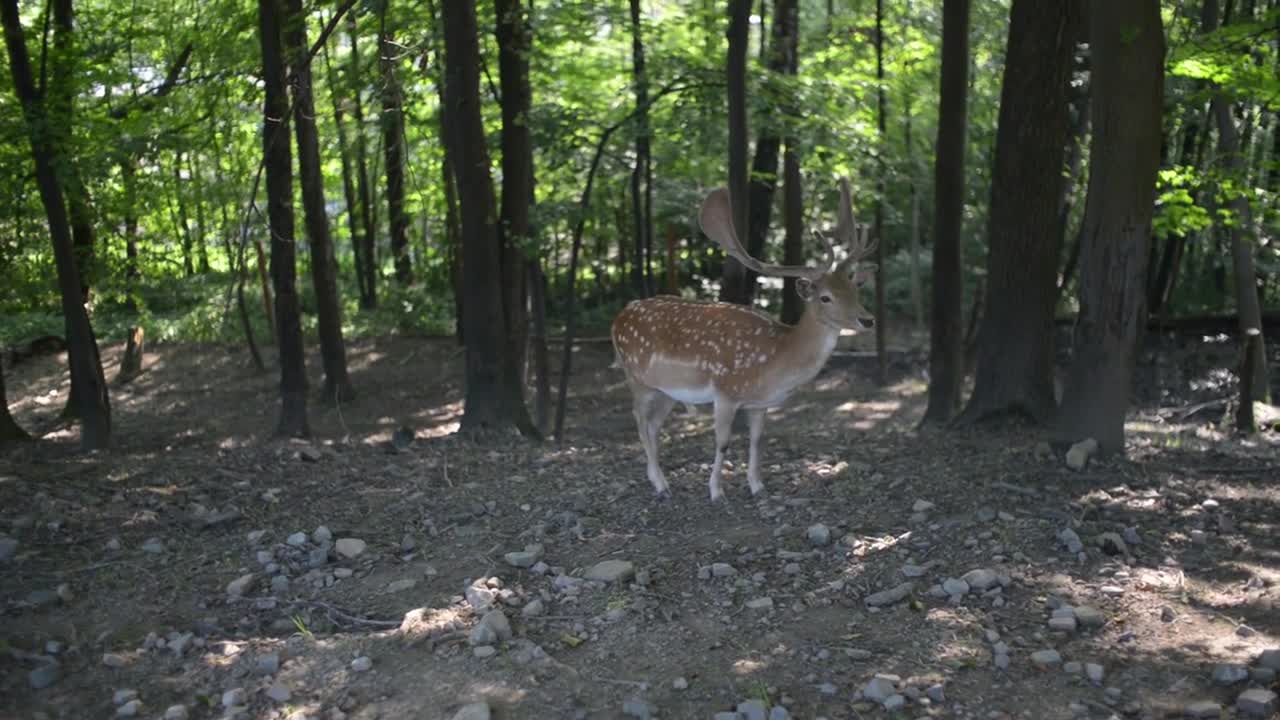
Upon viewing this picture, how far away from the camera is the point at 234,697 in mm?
5160

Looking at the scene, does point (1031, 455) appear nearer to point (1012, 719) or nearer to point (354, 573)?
point (1012, 719)

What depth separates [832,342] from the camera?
24.8ft

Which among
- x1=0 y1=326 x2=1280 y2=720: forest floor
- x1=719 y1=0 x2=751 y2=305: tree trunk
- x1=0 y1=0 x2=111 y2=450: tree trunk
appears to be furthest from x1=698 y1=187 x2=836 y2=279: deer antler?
x1=0 y1=0 x2=111 y2=450: tree trunk

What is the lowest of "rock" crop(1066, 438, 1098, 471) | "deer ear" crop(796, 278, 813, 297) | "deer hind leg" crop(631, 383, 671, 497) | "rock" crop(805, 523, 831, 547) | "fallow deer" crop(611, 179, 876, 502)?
"rock" crop(805, 523, 831, 547)

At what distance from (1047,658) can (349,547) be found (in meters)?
4.19

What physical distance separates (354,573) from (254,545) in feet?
2.90

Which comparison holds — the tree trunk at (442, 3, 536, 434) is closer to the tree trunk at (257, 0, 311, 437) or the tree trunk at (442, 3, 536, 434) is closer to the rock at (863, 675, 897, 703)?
the tree trunk at (257, 0, 311, 437)

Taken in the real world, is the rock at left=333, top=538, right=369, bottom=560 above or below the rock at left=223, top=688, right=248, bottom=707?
above

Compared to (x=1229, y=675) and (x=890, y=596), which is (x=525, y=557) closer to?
(x=890, y=596)

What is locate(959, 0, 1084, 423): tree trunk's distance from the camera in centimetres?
932

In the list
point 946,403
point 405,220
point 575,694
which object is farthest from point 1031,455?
point 405,220

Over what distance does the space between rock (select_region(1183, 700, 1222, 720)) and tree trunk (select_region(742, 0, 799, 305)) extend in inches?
248

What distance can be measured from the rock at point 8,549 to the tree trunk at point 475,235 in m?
4.34

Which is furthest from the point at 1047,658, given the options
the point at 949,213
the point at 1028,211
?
the point at 949,213
